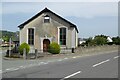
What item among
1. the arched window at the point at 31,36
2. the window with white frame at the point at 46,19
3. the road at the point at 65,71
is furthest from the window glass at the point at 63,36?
the road at the point at 65,71

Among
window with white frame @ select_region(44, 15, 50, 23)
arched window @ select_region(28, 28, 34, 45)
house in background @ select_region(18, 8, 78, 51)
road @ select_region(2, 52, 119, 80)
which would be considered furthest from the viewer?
arched window @ select_region(28, 28, 34, 45)

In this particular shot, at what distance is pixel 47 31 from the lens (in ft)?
173

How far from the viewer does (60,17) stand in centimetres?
5247

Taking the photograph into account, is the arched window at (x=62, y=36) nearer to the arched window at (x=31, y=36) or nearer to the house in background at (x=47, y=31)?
the house in background at (x=47, y=31)

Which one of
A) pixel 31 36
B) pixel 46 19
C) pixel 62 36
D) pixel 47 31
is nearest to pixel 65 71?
pixel 62 36

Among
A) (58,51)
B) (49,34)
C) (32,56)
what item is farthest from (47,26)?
(32,56)

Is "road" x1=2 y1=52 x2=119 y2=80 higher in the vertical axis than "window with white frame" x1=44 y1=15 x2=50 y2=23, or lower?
lower

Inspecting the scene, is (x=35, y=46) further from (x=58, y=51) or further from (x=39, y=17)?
(x=58, y=51)

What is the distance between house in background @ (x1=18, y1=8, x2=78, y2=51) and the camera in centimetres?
5194

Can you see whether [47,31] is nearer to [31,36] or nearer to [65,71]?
[31,36]

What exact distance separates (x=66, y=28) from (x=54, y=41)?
3056 mm

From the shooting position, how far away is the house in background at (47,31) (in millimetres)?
51938

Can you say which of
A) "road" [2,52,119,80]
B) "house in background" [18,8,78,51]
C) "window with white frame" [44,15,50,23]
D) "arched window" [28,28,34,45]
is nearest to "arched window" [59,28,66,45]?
"house in background" [18,8,78,51]

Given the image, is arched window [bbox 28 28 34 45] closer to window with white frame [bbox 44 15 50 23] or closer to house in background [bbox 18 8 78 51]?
house in background [bbox 18 8 78 51]
